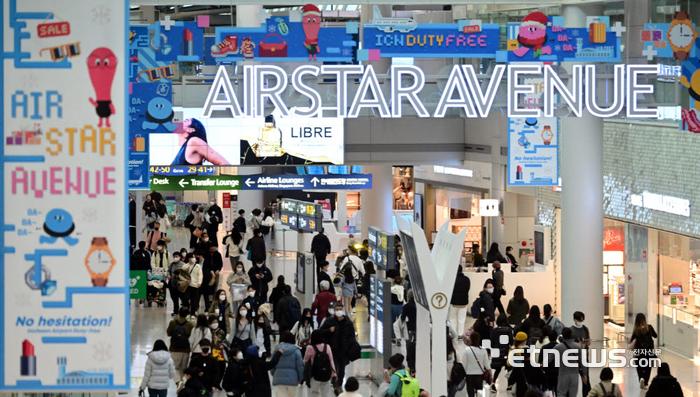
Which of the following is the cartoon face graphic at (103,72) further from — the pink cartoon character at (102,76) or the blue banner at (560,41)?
the blue banner at (560,41)

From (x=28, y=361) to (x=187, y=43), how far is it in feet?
30.5

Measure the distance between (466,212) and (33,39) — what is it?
23.8 m

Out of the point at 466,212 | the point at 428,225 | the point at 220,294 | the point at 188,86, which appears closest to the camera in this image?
the point at 220,294

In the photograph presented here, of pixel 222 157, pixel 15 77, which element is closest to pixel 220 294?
pixel 222 157

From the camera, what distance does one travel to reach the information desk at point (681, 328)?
16.6 metres

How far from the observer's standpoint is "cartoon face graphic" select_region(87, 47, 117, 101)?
5.65 m

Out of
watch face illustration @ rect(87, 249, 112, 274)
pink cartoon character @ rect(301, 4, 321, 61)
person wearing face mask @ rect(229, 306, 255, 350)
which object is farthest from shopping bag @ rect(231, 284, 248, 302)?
watch face illustration @ rect(87, 249, 112, 274)

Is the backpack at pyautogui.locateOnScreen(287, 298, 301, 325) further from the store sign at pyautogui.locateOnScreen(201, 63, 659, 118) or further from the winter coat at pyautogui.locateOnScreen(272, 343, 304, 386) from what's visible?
the store sign at pyautogui.locateOnScreen(201, 63, 659, 118)

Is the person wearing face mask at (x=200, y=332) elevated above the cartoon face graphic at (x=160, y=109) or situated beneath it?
situated beneath

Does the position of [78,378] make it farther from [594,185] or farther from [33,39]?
[594,185]

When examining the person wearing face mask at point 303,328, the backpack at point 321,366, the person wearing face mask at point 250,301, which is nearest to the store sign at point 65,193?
the backpack at point 321,366

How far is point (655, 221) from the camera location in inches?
671

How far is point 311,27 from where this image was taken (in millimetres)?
13836

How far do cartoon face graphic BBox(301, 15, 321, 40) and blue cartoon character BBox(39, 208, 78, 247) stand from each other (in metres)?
8.53
